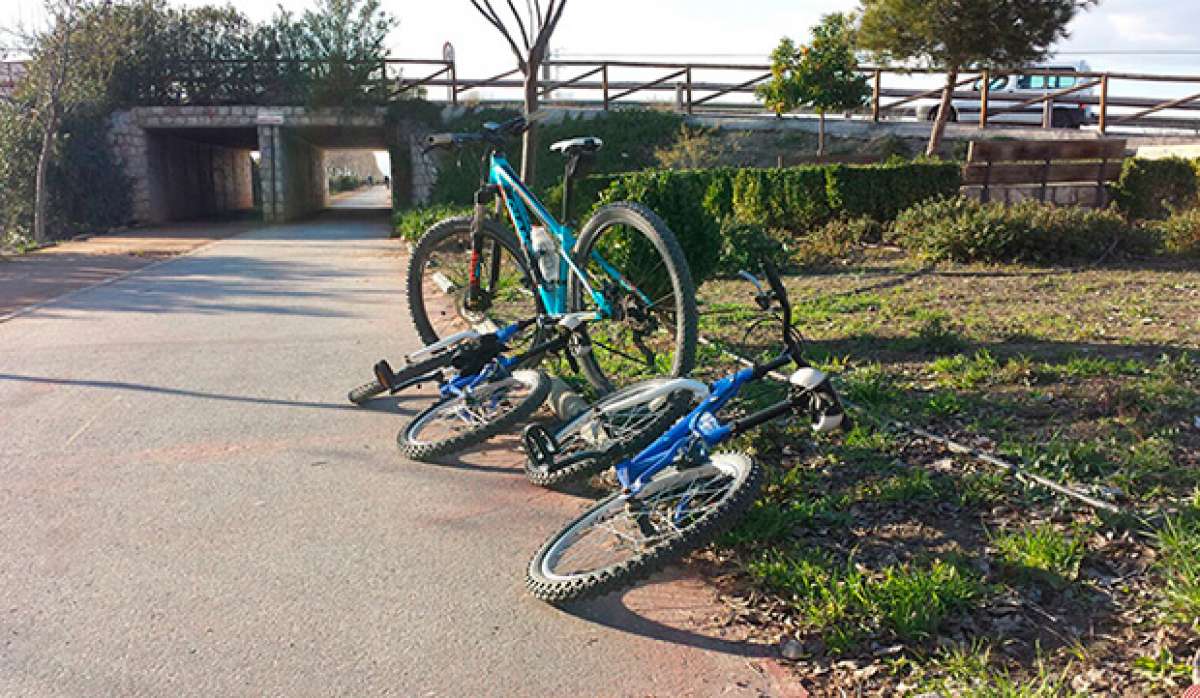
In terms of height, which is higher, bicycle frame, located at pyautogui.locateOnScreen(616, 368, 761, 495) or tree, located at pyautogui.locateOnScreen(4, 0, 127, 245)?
tree, located at pyautogui.locateOnScreen(4, 0, 127, 245)

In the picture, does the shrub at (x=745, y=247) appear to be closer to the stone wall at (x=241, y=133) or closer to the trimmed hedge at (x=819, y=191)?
the trimmed hedge at (x=819, y=191)

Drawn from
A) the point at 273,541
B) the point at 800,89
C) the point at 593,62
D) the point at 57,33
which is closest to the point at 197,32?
the point at 57,33

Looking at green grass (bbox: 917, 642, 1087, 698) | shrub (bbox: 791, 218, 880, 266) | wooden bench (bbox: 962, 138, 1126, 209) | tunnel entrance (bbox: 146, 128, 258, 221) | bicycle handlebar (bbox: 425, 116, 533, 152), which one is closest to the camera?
green grass (bbox: 917, 642, 1087, 698)

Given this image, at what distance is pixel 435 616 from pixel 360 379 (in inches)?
136

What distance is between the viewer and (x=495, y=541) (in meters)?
3.64

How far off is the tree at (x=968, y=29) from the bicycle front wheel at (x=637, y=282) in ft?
49.2

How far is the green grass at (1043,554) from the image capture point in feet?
9.41

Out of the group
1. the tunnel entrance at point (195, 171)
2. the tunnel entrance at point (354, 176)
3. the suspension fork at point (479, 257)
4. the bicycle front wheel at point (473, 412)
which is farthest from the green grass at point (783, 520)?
the tunnel entrance at point (354, 176)

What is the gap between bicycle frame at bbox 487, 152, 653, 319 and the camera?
187 inches

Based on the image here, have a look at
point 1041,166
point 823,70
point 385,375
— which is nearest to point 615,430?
point 385,375

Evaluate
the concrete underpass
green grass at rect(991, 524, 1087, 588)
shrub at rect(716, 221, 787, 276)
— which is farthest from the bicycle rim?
the concrete underpass

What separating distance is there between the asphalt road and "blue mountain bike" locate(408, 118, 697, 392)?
2.79 feet

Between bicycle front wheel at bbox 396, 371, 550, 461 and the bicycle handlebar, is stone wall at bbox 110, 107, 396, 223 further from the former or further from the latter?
bicycle front wheel at bbox 396, 371, 550, 461

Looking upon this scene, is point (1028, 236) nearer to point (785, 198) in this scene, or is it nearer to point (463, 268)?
point (785, 198)
